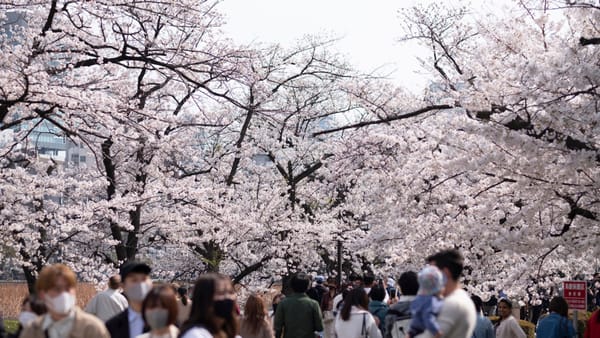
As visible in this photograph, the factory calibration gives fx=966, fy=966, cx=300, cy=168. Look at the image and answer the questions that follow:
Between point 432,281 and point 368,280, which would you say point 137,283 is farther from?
point 368,280

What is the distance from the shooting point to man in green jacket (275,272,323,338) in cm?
1076

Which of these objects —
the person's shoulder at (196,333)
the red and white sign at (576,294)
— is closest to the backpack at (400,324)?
the person's shoulder at (196,333)

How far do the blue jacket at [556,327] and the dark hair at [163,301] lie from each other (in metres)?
6.52

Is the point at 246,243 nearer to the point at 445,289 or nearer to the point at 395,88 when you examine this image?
the point at 395,88

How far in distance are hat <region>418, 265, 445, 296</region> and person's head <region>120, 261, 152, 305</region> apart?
5.81 feet

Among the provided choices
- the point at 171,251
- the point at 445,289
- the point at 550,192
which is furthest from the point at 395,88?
the point at 445,289

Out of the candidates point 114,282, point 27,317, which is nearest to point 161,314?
point 27,317

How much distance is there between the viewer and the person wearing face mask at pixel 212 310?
18.0ft

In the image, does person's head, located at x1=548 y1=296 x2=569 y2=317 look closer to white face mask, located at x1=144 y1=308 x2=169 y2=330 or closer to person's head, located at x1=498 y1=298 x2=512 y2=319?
person's head, located at x1=498 y1=298 x2=512 y2=319

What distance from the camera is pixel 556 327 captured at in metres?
10.9

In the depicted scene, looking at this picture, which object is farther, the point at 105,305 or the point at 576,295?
the point at 576,295

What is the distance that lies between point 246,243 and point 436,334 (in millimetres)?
19541

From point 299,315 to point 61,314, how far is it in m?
5.32

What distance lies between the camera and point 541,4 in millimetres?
12414
